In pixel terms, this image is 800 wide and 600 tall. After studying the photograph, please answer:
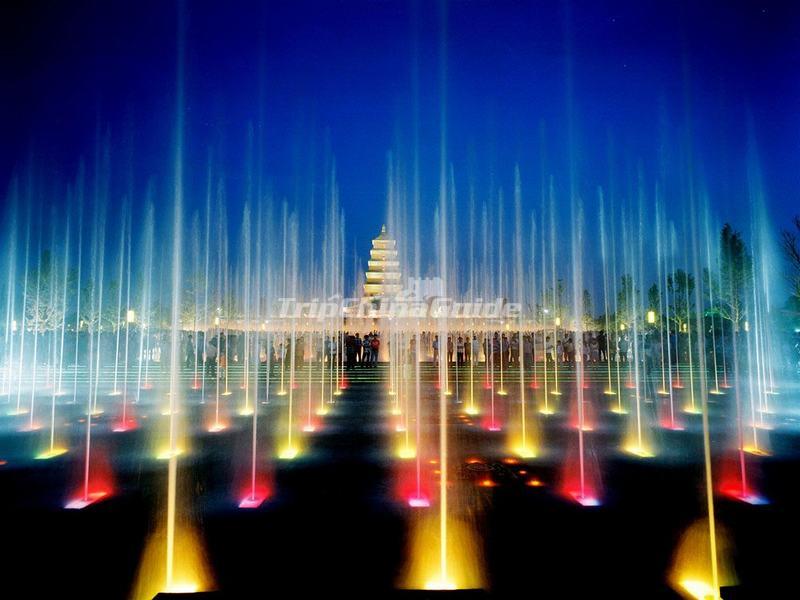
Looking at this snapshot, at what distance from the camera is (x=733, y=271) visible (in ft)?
117

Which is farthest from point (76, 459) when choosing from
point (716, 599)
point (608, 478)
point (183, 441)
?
point (716, 599)

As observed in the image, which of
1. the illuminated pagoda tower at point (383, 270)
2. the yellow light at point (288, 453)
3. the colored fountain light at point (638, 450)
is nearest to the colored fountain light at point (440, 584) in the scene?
the yellow light at point (288, 453)

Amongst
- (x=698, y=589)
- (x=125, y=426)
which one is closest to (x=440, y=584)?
(x=698, y=589)

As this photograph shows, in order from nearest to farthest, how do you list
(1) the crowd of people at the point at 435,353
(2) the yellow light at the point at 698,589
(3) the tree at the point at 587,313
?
(2) the yellow light at the point at 698,589 → (1) the crowd of people at the point at 435,353 → (3) the tree at the point at 587,313

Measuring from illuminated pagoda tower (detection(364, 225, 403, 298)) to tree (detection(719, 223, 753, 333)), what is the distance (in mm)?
26573

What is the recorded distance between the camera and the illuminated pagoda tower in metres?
50.0

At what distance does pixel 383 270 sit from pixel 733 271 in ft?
93.8

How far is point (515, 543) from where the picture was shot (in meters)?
4.20

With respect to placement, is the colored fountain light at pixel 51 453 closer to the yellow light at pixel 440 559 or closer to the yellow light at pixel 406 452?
the yellow light at pixel 406 452

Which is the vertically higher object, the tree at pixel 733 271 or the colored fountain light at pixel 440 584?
the tree at pixel 733 271

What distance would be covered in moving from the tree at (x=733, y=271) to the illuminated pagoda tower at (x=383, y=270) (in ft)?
87.2

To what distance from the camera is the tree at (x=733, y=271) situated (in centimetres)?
3481

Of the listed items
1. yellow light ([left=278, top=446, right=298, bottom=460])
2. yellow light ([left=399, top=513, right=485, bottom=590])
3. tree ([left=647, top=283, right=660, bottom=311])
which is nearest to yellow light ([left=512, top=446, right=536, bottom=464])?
yellow light ([left=399, top=513, right=485, bottom=590])

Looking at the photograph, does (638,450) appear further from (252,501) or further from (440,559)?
(252,501)
